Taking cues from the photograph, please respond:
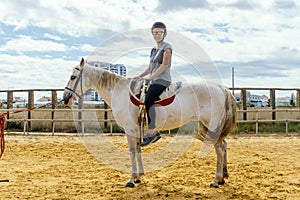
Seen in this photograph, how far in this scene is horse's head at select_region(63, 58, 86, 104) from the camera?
4992mm

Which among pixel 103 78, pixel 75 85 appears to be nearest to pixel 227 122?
pixel 103 78

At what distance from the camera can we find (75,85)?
5.00 metres

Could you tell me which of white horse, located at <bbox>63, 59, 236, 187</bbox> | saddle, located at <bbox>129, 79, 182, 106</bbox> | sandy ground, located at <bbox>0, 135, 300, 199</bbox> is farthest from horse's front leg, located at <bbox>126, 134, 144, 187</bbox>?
saddle, located at <bbox>129, 79, 182, 106</bbox>

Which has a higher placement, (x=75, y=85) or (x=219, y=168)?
(x=75, y=85)

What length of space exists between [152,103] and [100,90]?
0.97 meters

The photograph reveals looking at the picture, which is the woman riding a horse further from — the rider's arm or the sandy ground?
the sandy ground

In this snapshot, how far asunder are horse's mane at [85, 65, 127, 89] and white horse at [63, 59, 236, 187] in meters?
0.07

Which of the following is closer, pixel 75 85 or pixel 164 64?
pixel 164 64

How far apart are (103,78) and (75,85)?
1.48 feet

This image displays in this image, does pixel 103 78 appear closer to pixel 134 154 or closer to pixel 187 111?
pixel 134 154

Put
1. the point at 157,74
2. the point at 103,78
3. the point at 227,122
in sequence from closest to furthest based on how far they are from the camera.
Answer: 1. the point at 157,74
2. the point at 227,122
3. the point at 103,78

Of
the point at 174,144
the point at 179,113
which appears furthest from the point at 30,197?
the point at 174,144

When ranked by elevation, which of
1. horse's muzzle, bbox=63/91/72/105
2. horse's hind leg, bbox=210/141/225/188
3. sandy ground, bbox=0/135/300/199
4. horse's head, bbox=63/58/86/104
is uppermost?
horse's head, bbox=63/58/86/104

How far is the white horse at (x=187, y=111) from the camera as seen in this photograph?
4.79 meters
